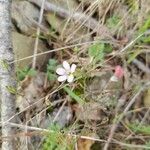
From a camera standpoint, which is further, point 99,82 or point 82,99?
point 99,82

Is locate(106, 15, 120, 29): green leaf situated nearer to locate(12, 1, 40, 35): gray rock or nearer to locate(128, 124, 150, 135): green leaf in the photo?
locate(12, 1, 40, 35): gray rock

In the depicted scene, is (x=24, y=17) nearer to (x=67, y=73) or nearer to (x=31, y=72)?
(x=31, y=72)

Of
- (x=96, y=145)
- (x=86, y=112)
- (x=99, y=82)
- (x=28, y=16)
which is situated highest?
(x=28, y=16)

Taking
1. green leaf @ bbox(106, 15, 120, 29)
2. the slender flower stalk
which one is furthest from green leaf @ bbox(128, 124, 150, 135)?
green leaf @ bbox(106, 15, 120, 29)

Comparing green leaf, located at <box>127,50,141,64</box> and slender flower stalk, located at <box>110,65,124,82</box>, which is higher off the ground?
green leaf, located at <box>127,50,141,64</box>

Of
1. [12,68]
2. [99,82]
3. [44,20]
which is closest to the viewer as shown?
[12,68]

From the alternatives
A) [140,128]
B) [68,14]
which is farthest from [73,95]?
[68,14]

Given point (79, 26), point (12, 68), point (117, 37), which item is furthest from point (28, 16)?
point (12, 68)

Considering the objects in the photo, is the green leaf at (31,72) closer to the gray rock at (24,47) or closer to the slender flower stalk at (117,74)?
the gray rock at (24,47)

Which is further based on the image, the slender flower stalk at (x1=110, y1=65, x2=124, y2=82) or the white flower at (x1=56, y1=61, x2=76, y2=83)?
the slender flower stalk at (x1=110, y1=65, x2=124, y2=82)

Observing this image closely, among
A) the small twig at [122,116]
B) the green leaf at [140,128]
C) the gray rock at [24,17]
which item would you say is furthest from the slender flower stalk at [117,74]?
the gray rock at [24,17]

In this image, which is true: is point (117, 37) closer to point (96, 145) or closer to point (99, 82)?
point (99, 82)
